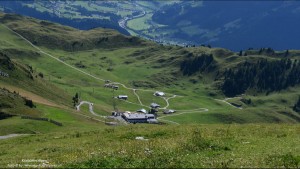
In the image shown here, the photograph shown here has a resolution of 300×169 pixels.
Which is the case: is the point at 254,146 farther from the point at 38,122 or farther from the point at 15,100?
the point at 15,100

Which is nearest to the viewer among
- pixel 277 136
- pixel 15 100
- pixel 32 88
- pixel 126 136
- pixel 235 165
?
pixel 235 165

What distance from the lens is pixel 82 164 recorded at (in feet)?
87.0

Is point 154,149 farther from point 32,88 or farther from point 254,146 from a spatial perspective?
point 32,88

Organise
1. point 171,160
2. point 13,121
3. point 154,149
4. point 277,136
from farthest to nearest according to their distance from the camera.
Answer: point 13,121
point 277,136
point 154,149
point 171,160

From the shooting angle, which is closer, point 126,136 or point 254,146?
point 254,146

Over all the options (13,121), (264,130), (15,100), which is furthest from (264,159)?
(15,100)

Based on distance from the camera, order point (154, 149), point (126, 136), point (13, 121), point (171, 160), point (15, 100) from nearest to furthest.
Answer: point (171, 160) → point (154, 149) → point (126, 136) → point (13, 121) → point (15, 100)

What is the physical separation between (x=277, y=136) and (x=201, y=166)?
20494 mm

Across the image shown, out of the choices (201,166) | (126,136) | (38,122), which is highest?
(201,166)

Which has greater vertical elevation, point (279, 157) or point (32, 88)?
point (279, 157)

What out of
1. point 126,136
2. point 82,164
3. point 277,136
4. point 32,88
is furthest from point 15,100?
point 82,164

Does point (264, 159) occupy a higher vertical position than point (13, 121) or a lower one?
higher

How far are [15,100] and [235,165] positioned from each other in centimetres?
10494

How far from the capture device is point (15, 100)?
12100cm
